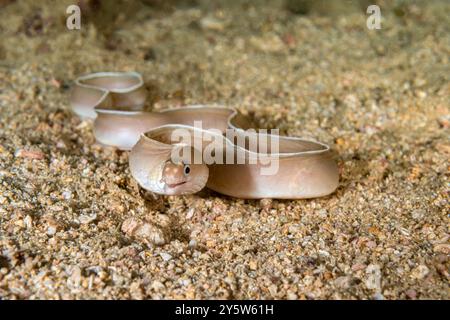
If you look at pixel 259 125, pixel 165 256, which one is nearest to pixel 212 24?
pixel 259 125

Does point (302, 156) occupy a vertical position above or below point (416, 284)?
above

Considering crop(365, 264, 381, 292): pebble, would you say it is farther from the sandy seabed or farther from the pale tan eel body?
the pale tan eel body

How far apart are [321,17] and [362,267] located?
505 centimetres

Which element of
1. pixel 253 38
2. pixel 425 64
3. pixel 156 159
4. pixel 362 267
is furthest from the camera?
pixel 253 38

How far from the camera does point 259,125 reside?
480cm

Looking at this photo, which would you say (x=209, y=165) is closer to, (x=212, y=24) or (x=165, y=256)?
(x=165, y=256)

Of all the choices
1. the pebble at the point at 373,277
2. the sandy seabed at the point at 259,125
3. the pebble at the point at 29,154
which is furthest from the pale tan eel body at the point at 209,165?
the pebble at the point at 373,277

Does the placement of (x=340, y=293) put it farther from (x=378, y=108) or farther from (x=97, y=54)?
(x=97, y=54)

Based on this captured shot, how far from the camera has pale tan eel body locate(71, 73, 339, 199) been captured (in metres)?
3.37

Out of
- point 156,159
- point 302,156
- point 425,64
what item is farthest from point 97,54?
point 425,64

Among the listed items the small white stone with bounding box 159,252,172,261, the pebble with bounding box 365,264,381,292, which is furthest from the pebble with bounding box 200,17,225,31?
the pebble with bounding box 365,264,381,292

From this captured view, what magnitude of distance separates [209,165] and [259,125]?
1.23 metres

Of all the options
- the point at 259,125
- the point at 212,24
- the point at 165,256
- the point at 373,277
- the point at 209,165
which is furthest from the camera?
the point at 212,24

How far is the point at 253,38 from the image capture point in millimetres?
6562
